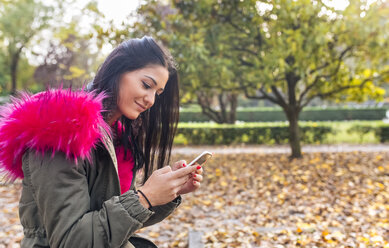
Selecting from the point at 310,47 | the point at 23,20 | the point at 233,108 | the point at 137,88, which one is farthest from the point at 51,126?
the point at 23,20

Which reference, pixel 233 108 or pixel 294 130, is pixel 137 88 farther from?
pixel 233 108

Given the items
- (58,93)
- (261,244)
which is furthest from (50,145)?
(261,244)

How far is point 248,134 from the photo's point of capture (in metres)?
13.1

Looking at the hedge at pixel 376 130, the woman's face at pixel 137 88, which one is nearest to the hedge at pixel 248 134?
the hedge at pixel 376 130

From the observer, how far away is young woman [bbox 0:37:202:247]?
1.26 m

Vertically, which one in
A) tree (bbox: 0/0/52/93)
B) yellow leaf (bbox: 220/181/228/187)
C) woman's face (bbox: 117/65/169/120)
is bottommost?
yellow leaf (bbox: 220/181/228/187)

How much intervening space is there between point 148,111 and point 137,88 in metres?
0.44

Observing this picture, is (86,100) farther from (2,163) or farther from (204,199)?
(204,199)

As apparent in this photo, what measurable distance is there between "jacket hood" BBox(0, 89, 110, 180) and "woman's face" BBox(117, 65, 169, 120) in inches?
8.6

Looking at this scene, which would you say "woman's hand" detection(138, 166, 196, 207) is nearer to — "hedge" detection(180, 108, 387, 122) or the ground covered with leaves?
the ground covered with leaves

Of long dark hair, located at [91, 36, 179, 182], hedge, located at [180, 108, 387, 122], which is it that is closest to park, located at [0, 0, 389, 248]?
long dark hair, located at [91, 36, 179, 182]

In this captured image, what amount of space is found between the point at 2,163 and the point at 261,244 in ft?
10.4

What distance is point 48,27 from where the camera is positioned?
22.6m

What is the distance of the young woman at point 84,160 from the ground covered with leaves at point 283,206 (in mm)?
2723
